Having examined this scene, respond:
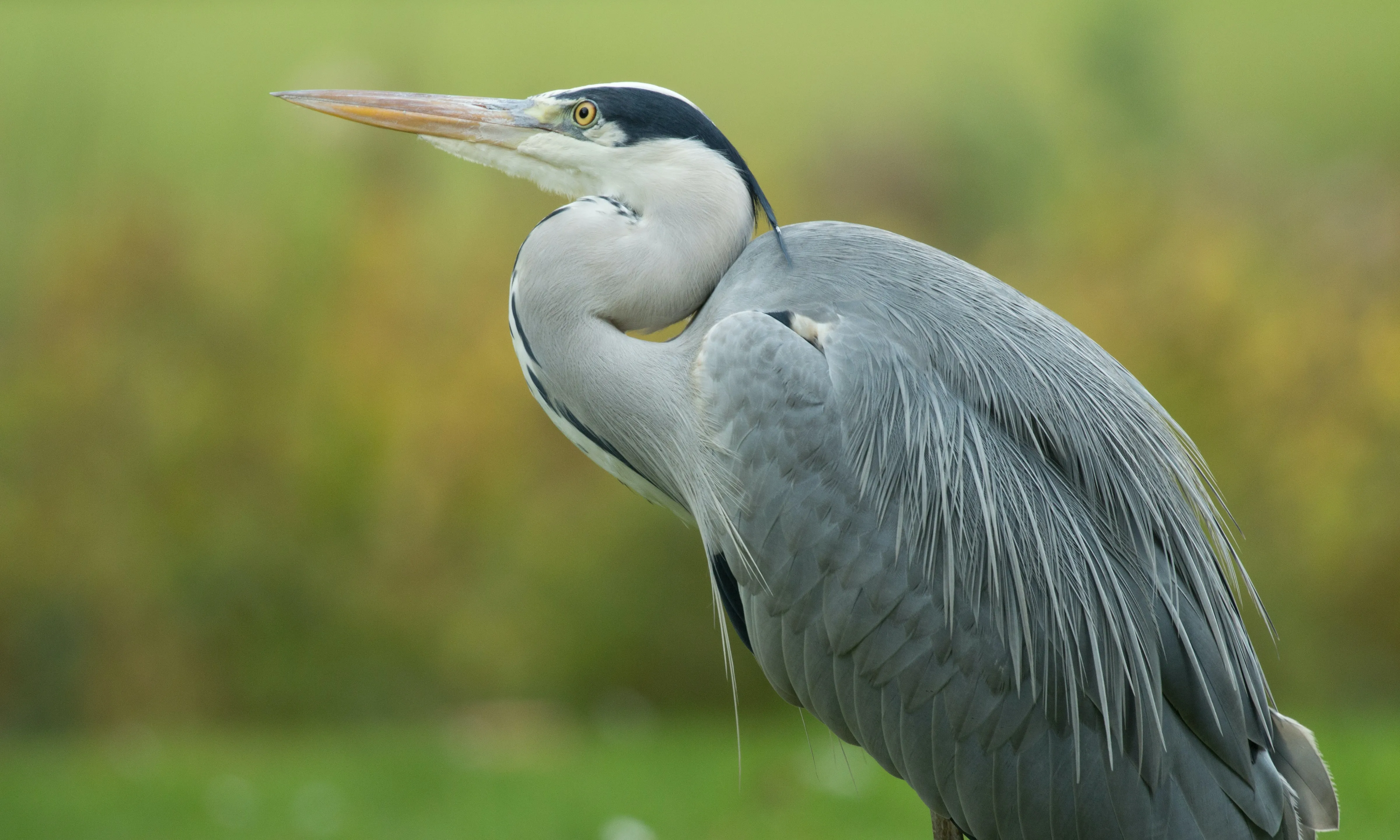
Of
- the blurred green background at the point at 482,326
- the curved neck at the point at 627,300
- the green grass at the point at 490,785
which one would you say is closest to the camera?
the curved neck at the point at 627,300

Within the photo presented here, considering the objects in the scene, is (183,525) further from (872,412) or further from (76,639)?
(872,412)

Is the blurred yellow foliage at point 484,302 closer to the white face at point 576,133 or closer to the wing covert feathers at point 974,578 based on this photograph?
the white face at point 576,133

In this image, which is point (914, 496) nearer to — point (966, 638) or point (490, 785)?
point (966, 638)

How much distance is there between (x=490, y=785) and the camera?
162 inches

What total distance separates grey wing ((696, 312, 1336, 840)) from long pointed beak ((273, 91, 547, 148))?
65 cm

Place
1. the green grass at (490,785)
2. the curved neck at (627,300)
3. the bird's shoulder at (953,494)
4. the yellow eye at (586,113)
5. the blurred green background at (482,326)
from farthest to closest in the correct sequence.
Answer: the blurred green background at (482,326), the green grass at (490,785), the yellow eye at (586,113), the curved neck at (627,300), the bird's shoulder at (953,494)

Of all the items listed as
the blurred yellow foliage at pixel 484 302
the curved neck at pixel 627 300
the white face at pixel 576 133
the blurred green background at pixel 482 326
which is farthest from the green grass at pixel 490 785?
the white face at pixel 576 133

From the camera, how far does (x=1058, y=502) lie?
205 cm

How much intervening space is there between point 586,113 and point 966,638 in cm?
122

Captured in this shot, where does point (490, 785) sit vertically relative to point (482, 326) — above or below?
below

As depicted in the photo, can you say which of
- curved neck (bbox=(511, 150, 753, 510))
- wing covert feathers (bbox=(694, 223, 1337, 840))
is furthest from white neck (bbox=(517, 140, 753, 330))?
wing covert feathers (bbox=(694, 223, 1337, 840))

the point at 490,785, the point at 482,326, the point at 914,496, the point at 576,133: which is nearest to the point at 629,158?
the point at 576,133

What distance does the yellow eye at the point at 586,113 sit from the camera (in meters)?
2.16

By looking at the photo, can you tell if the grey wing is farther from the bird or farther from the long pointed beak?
the long pointed beak
